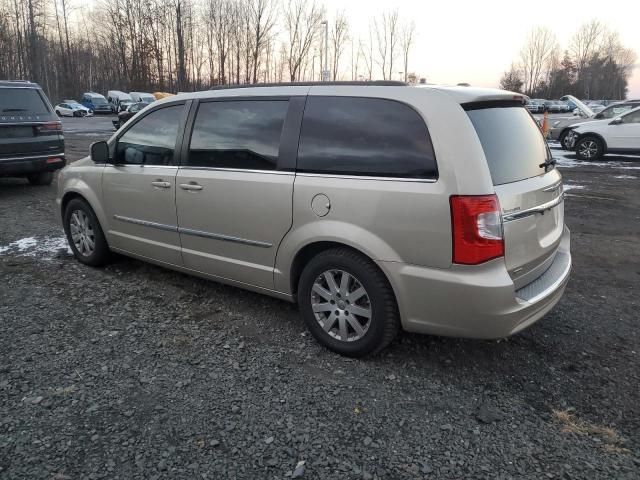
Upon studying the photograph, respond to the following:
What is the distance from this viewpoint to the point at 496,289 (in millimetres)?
2799

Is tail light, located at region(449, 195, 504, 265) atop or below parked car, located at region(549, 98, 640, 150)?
below

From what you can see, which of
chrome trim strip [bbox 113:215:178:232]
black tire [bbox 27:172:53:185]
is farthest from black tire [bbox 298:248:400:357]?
black tire [bbox 27:172:53:185]

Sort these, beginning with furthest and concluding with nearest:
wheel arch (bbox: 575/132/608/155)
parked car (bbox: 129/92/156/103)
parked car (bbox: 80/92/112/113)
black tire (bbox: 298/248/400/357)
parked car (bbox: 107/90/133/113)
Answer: parked car (bbox: 107/90/133/113) → parked car (bbox: 80/92/112/113) → parked car (bbox: 129/92/156/103) → wheel arch (bbox: 575/132/608/155) → black tire (bbox: 298/248/400/357)

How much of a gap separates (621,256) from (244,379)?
15.0 ft

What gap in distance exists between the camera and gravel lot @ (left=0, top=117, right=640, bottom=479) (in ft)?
8.00

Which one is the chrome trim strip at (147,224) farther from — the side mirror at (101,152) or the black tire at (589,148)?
the black tire at (589,148)

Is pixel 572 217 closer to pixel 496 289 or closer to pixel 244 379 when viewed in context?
pixel 496 289

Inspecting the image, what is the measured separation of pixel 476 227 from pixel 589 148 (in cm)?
1415

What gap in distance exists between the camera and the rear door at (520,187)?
9.55ft

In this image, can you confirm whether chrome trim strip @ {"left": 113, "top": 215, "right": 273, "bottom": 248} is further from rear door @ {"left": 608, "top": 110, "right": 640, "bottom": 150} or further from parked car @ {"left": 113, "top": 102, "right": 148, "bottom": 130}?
parked car @ {"left": 113, "top": 102, "right": 148, "bottom": 130}

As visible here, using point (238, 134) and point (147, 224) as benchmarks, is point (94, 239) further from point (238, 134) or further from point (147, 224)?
point (238, 134)

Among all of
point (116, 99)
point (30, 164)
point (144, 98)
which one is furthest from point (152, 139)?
point (116, 99)

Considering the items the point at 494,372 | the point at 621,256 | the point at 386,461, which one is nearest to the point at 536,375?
the point at 494,372

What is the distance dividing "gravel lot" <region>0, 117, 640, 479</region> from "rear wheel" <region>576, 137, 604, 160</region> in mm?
11650
